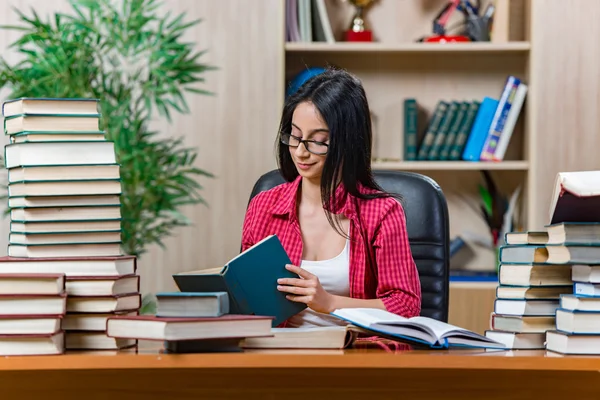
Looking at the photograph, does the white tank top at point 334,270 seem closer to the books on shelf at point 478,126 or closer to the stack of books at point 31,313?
the stack of books at point 31,313

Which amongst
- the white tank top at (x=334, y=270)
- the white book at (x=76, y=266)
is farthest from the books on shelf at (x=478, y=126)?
the white book at (x=76, y=266)

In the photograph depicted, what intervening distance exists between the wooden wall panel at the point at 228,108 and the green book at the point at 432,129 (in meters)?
0.59

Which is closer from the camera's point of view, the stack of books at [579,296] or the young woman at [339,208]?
the stack of books at [579,296]

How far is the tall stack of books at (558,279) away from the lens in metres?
1.15

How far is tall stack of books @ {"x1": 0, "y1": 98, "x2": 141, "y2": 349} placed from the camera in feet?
3.93

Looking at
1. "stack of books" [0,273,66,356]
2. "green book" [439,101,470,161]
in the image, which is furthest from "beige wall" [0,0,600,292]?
"stack of books" [0,273,66,356]

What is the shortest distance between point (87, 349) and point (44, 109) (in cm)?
38

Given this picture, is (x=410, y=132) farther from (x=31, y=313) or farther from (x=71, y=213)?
(x=31, y=313)

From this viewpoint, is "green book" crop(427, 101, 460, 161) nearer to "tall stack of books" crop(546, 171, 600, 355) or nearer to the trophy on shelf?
the trophy on shelf

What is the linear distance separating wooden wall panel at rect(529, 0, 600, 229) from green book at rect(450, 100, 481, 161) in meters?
0.22

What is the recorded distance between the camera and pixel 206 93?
3.26 meters

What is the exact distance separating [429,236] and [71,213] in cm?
94

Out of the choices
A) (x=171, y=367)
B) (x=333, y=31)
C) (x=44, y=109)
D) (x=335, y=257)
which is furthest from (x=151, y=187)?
(x=171, y=367)

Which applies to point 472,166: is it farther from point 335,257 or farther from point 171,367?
point 171,367
